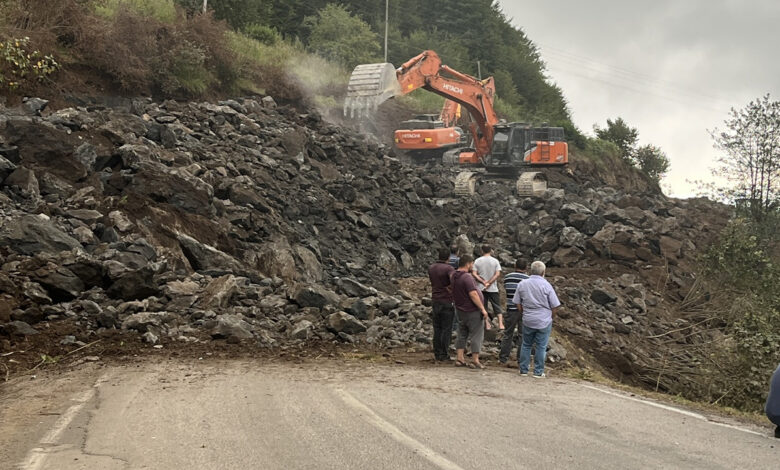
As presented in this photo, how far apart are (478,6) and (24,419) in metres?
72.4

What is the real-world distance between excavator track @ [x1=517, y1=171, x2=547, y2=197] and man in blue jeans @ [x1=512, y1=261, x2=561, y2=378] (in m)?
18.2

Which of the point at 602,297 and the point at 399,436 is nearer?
the point at 399,436

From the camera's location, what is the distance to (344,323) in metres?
12.7

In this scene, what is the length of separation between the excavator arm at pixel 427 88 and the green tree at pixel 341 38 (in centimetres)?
1616

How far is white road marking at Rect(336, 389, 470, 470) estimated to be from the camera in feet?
19.2

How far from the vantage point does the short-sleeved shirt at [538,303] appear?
434 inches

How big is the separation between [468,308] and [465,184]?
1746 cm

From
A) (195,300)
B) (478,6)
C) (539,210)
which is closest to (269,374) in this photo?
(195,300)

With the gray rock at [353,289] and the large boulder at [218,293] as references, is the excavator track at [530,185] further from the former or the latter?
the large boulder at [218,293]

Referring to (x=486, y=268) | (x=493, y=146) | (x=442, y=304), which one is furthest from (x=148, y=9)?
(x=442, y=304)

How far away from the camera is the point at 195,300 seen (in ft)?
41.0

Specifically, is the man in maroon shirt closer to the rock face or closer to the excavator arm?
the rock face

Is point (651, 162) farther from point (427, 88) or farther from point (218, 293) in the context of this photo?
point (218, 293)

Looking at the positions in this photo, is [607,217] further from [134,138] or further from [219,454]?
[219,454]
